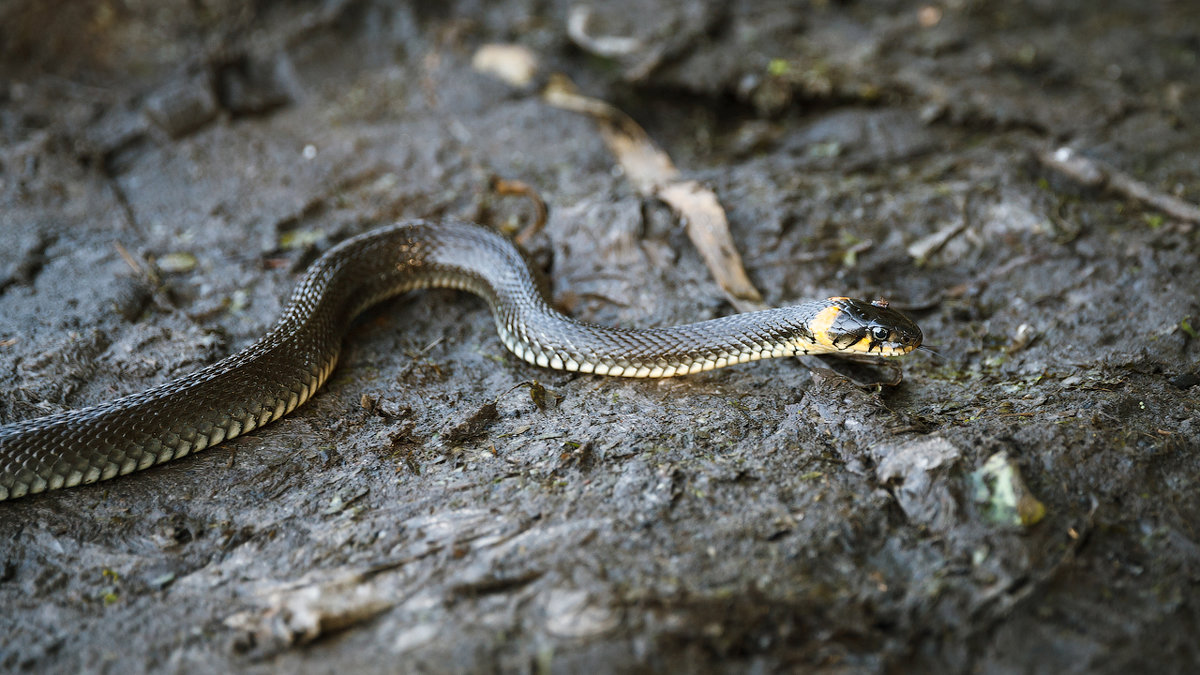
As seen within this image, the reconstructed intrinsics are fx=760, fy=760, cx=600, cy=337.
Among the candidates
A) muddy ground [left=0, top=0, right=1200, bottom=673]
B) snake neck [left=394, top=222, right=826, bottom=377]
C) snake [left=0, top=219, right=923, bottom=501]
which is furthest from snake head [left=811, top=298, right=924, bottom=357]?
muddy ground [left=0, top=0, right=1200, bottom=673]

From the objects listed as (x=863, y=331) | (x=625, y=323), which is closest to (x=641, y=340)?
(x=625, y=323)

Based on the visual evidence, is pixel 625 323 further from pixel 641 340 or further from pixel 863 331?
pixel 863 331

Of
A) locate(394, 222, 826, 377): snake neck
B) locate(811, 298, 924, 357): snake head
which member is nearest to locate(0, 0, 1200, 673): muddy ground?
locate(394, 222, 826, 377): snake neck

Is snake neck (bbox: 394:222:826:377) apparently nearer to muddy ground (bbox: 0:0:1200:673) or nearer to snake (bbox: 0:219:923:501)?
snake (bbox: 0:219:923:501)

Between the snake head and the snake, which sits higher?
the snake

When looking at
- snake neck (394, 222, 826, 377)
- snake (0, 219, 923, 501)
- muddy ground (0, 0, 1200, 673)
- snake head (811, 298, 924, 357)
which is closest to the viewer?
muddy ground (0, 0, 1200, 673)

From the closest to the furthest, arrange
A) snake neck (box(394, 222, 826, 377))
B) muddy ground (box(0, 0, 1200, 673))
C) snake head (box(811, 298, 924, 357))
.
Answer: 1. muddy ground (box(0, 0, 1200, 673))
2. snake head (box(811, 298, 924, 357))
3. snake neck (box(394, 222, 826, 377))

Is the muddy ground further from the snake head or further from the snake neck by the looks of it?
the snake head

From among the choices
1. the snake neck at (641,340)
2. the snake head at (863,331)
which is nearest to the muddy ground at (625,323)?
the snake neck at (641,340)

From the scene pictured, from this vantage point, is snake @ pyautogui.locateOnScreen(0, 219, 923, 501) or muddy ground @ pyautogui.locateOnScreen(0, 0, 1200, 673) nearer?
muddy ground @ pyautogui.locateOnScreen(0, 0, 1200, 673)
